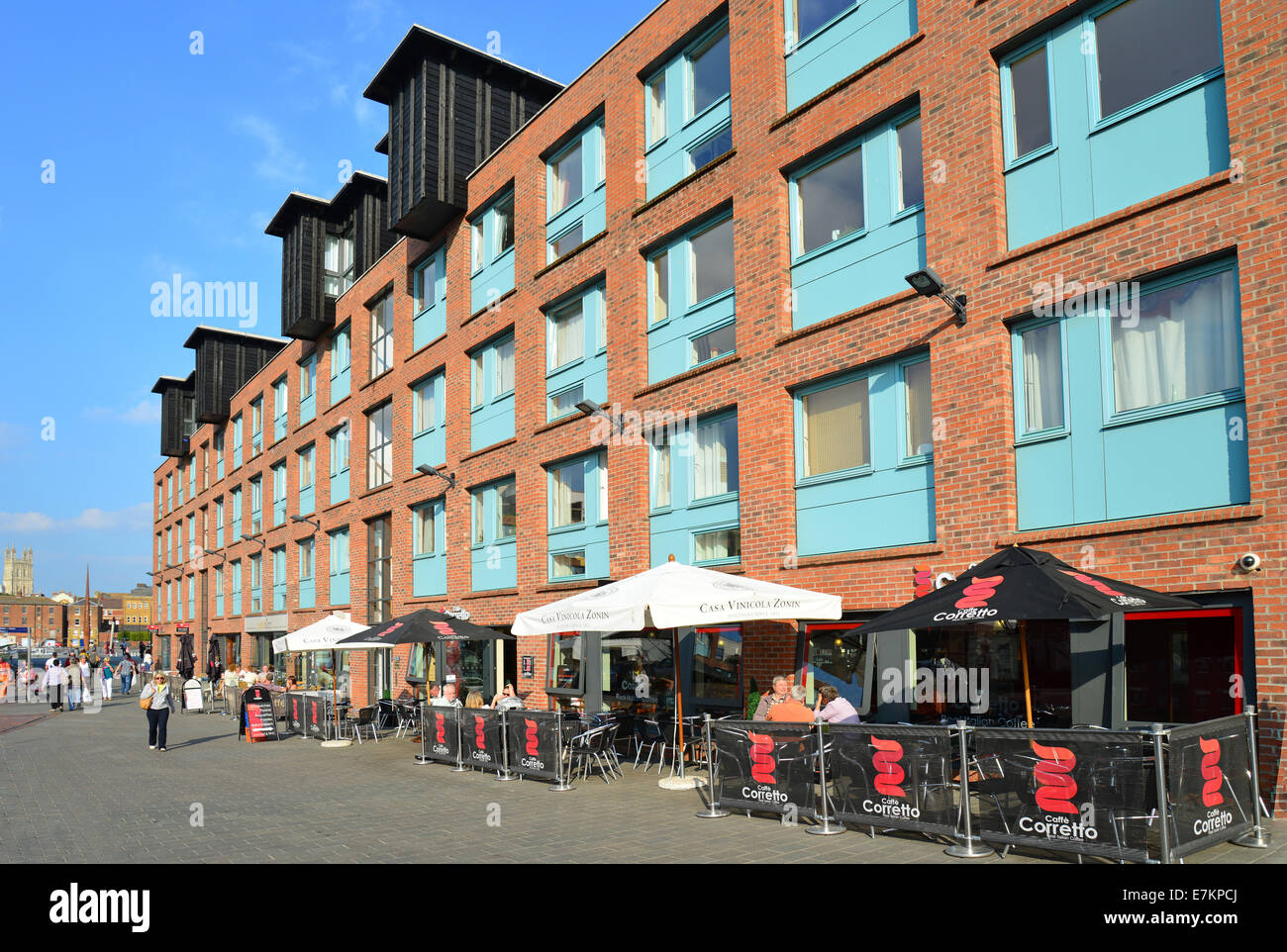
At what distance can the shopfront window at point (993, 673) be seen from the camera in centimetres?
1098

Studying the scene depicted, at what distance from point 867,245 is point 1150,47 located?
425cm

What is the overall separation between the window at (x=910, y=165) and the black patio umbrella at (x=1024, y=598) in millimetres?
6017

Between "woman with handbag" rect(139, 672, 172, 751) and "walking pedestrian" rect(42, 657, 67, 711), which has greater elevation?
"woman with handbag" rect(139, 672, 172, 751)

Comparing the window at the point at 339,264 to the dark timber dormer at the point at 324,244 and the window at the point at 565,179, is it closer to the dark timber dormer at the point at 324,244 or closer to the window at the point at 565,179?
the dark timber dormer at the point at 324,244

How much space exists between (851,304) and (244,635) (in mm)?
36729

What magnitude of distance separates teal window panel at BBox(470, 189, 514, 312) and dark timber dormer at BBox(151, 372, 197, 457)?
3925 cm

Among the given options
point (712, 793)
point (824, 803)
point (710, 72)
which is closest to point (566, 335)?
point (710, 72)

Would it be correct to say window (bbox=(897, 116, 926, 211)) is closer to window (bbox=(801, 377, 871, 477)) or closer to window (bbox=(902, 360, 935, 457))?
window (bbox=(902, 360, 935, 457))

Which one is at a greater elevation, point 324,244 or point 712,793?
point 324,244

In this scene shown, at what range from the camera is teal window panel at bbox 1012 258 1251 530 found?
9.83m

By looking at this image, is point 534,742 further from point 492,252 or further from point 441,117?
point 441,117

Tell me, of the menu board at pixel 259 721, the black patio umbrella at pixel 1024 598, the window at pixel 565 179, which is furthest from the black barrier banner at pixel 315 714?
the black patio umbrella at pixel 1024 598

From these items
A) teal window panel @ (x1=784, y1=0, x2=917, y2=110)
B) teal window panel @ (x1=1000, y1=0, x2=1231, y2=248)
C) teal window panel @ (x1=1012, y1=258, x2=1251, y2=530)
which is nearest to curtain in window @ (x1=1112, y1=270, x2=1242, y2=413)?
teal window panel @ (x1=1012, y1=258, x2=1251, y2=530)

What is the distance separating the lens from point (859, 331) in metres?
13.8
